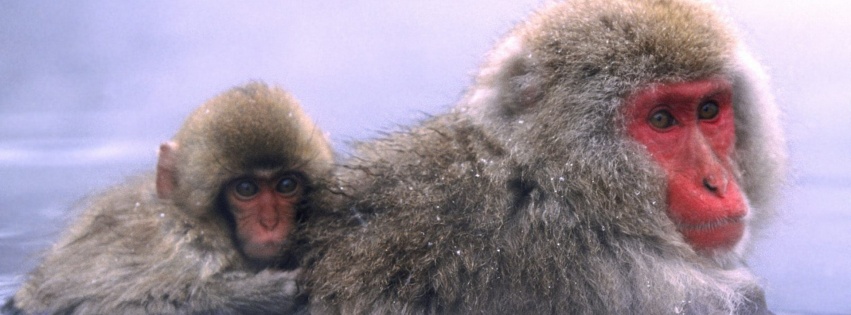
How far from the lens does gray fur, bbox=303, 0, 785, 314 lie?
103 inches

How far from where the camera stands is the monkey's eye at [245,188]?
10.1 ft

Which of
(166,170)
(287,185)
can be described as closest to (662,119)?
(287,185)

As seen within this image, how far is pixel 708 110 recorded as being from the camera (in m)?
2.85

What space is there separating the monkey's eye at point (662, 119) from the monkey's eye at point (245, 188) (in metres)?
1.26

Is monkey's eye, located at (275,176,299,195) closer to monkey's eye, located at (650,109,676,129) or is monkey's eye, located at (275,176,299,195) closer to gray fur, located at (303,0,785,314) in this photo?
gray fur, located at (303,0,785,314)

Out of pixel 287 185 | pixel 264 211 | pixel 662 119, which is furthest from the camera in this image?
pixel 287 185

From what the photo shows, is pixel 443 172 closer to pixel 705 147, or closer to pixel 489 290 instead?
pixel 489 290

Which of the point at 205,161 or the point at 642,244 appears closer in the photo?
the point at 642,244

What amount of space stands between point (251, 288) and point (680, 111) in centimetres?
134

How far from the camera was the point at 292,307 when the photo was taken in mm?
2656

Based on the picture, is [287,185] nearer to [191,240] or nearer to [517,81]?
[191,240]

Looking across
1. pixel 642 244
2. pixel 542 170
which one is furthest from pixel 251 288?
pixel 642 244

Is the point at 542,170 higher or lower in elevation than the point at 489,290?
higher

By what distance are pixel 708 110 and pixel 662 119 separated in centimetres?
18
